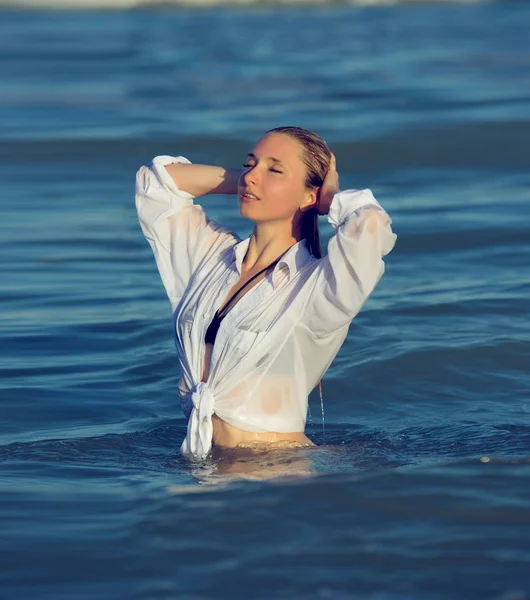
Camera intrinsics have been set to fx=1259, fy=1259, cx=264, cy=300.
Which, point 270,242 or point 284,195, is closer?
point 284,195

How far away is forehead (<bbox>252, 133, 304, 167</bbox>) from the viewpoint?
547 cm

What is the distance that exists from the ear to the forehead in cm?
14

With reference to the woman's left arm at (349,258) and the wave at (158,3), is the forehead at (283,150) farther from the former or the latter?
the wave at (158,3)

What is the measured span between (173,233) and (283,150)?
2.37 feet

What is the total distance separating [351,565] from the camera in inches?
183

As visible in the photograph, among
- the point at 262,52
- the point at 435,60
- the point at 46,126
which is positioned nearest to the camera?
the point at 46,126

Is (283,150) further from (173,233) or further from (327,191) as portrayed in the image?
(173,233)

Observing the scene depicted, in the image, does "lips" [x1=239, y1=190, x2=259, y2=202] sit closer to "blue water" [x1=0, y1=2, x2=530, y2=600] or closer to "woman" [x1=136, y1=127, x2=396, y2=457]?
"woman" [x1=136, y1=127, x2=396, y2=457]

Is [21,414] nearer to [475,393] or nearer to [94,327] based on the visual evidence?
[94,327]

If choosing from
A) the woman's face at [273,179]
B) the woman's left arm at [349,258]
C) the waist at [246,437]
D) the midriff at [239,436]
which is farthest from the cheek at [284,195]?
the waist at [246,437]

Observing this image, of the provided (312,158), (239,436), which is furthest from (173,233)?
(239,436)

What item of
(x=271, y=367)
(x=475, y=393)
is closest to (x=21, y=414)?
A: (x=271, y=367)

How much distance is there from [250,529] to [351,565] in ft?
1.70

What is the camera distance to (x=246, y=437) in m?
5.53
